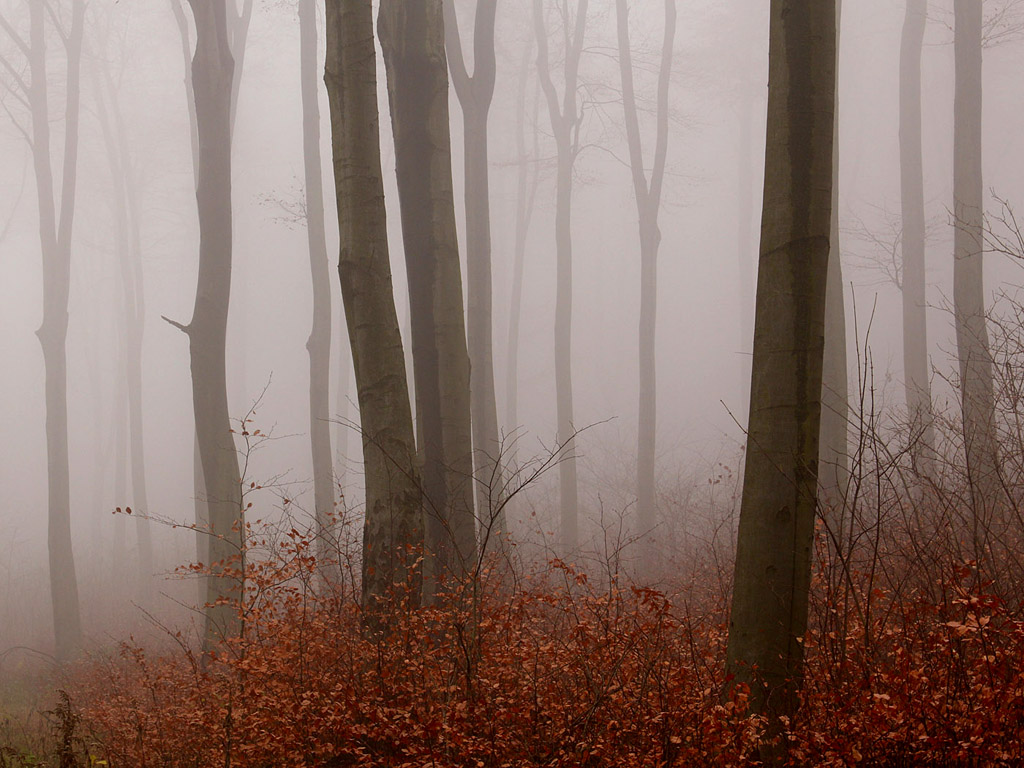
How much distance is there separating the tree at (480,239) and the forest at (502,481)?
57mm

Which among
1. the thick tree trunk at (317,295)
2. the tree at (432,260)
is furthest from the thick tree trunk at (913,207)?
the thick tree trunk at (317,295)

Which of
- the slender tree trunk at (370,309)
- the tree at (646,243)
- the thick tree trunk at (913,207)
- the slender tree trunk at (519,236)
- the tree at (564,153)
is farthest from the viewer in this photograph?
the slender tree trunk at (519,236)

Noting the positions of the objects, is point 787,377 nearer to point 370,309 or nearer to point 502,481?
point 370,309

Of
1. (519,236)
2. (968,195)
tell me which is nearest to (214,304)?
(968,195)

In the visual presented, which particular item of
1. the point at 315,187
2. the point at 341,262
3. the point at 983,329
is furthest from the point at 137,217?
the point at 983,329

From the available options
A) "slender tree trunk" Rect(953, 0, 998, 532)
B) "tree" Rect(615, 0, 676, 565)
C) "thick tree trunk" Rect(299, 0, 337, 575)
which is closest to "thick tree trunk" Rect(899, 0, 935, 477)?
"slender tree trunk" Rect(953, 0, 998, 532)

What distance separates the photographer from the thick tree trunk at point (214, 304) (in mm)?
7762

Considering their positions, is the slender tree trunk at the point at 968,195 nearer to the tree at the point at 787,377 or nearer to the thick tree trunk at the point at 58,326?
the tree at the point at 787,377

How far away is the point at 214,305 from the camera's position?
8.16 m

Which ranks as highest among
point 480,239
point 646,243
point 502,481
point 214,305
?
point 646,243

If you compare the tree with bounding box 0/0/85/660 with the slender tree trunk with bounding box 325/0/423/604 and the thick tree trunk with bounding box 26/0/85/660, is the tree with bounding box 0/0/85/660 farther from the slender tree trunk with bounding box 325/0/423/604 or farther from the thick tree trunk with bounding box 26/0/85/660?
the slender tree trunk with bounding box 325/0/423/604

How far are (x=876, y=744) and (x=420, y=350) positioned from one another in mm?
4477

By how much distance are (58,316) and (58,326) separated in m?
0.21

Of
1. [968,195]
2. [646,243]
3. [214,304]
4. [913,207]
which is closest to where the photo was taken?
[214,304]
